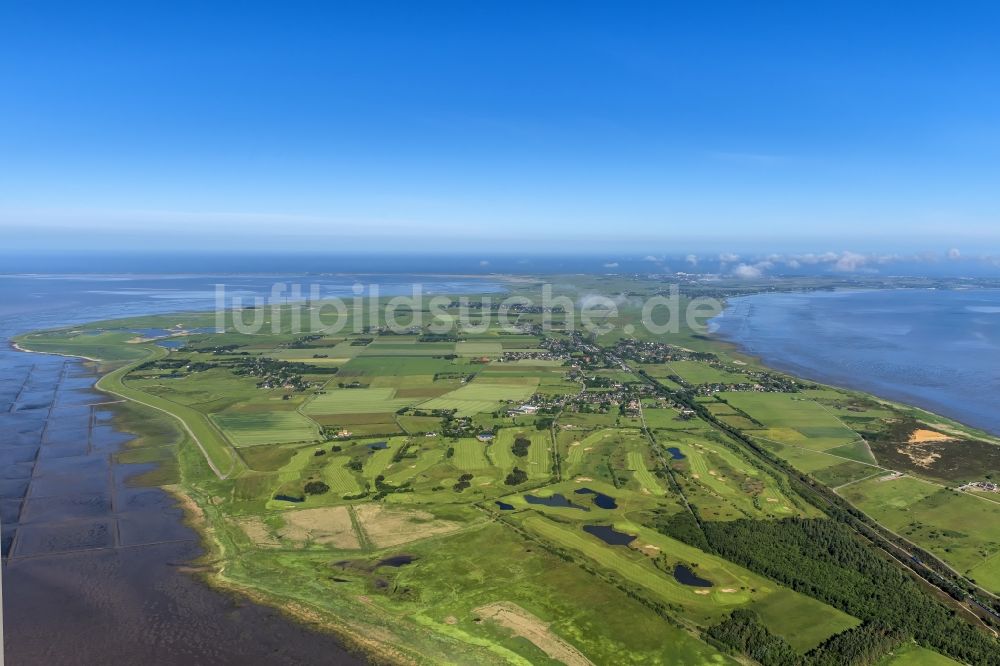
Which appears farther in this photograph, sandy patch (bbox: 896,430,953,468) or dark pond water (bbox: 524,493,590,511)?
sandy patch (bbox: 896,430,953,468)

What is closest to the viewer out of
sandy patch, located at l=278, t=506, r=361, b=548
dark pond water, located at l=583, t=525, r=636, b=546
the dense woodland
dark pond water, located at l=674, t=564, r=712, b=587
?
the dense woodland

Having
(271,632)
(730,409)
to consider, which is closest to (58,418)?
(271,632)

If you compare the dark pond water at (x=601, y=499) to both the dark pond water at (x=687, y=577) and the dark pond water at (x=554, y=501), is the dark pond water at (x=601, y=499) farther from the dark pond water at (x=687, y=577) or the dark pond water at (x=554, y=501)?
the dark pond water at (x=687, y=577)

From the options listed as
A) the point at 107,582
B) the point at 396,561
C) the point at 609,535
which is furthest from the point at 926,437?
the point at 107,582

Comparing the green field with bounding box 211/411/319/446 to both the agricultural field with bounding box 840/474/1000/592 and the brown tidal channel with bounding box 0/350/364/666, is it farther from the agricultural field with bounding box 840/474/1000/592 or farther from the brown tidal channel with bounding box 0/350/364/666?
the agricultural field with bounding box 840/474/1000/592

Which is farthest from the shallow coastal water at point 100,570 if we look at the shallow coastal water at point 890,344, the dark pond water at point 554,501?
the shallow coastal water at point 890,344

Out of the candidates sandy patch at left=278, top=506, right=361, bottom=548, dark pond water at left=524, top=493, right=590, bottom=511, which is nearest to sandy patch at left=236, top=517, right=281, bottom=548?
sandy patch at left=278, top=506, right=361, bottom=548

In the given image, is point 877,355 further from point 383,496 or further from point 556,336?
point 383,496
